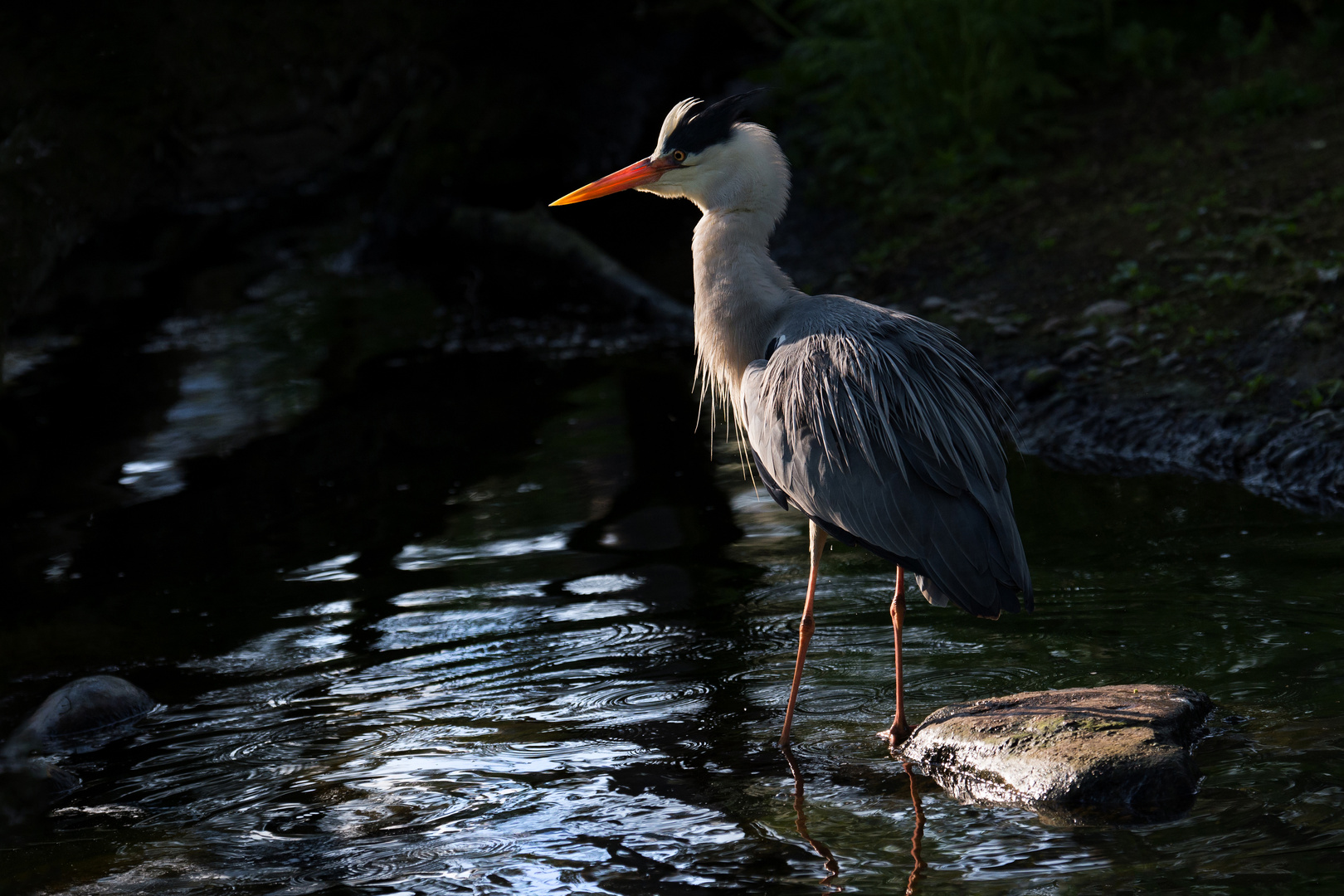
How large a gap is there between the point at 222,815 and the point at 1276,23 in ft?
36.9

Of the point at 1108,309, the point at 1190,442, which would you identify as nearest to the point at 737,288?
the point at 1190,442

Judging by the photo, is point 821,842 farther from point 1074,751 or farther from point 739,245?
point 739,245

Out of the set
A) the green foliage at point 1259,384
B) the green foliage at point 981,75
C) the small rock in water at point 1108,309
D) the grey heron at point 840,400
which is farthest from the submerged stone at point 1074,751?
the green foliage at point 981,75

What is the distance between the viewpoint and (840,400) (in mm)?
4566

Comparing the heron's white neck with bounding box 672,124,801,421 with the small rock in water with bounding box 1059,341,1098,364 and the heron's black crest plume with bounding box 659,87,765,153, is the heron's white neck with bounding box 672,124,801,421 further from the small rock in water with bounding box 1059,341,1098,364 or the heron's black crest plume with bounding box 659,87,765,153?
the small rock in water with bounding box 1059,341,1098,364

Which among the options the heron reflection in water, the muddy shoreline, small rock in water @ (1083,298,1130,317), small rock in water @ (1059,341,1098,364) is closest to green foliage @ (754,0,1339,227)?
small rock in water @ (1083,298,1130,317)

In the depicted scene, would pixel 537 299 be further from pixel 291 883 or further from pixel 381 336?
pixel 291 883

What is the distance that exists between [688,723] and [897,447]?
3.84ft

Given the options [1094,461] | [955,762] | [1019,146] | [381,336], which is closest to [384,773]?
[955,762]

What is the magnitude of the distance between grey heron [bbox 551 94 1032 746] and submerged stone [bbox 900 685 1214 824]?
10.5 inches

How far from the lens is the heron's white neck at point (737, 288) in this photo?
5.11 meters

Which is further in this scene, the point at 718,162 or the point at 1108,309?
the point at 1108,309

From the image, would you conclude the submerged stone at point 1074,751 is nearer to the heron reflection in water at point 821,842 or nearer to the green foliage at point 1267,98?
the heron reflection in water at point 821,842

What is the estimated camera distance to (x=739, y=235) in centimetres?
516
